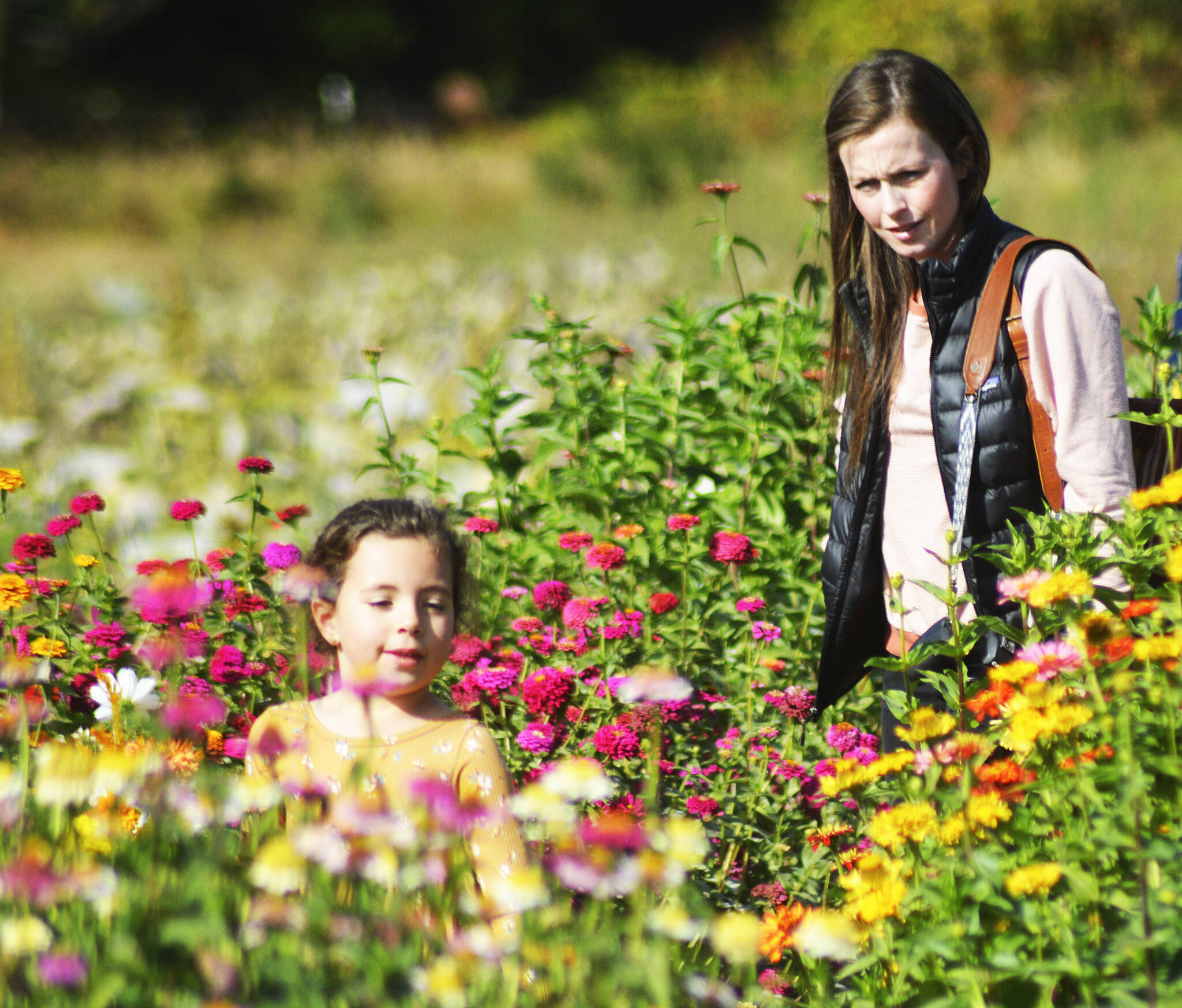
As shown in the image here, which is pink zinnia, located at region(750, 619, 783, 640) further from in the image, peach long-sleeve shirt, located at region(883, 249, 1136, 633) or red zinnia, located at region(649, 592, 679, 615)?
peach long-sleeve shirt, located at region(883, 249, 1136, 633)

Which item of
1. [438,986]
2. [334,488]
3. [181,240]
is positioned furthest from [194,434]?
[181,240]

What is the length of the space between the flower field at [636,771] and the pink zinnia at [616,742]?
1 cm

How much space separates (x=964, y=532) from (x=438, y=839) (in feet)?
3.77

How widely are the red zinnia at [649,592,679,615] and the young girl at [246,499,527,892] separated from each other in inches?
19.8

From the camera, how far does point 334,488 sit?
4809 millimetres

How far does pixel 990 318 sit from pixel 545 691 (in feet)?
3.04

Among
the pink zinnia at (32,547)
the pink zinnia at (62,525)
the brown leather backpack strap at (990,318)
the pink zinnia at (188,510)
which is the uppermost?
the brown leather backpack strap at (990,318)

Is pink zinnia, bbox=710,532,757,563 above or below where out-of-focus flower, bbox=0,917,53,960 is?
above

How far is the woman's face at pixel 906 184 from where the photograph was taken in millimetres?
2049

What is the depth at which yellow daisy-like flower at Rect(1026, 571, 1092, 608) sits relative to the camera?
149 centimetres

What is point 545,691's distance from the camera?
206 centimetres

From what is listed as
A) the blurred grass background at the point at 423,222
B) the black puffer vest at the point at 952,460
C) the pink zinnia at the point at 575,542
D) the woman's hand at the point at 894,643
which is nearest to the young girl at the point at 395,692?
the pink zinnia at the point at 575,542

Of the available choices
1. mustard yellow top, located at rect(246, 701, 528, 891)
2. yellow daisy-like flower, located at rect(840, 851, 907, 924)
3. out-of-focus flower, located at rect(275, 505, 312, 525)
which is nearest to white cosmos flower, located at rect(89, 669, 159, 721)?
mustard yellow top, located at rect(246, 701, 528, 891)

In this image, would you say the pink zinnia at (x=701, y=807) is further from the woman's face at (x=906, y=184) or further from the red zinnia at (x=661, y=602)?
the woman's face at (x=906, y=184)
